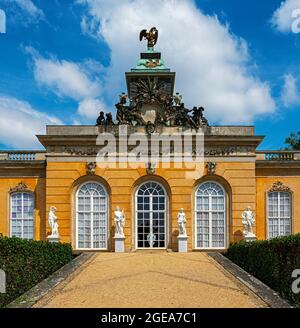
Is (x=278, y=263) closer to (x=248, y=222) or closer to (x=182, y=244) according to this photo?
(x=248, y=222)

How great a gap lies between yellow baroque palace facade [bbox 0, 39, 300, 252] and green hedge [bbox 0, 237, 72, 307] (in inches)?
307

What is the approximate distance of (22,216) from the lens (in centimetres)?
2742

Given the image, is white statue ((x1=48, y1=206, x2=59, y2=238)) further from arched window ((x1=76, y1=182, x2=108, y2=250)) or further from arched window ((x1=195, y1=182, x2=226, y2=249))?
arched window ((x1=195, y1=182, x2=226, y2=249))

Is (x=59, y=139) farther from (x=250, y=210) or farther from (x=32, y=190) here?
(x=250, y=210)

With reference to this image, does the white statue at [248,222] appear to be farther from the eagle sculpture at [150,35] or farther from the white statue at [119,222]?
the eagle sculpture at [150,35]

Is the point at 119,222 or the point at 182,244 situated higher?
the point at 119,222

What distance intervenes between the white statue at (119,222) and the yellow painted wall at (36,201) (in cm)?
377

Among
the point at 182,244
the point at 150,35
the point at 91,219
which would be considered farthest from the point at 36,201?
the point at 150,35

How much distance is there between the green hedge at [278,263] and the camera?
14977 millimetres

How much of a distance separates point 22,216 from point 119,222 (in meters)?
5.14

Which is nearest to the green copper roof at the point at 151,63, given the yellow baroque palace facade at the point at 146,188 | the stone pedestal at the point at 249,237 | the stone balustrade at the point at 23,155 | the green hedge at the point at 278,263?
the yellow baroque palace facade at the point at 146,188

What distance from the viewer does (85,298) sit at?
44.0 ft
